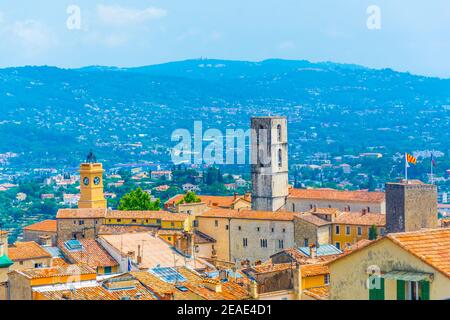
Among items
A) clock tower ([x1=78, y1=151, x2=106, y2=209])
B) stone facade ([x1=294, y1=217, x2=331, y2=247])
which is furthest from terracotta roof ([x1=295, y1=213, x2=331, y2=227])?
clock tower ([x1=78, y1=151, x2=106, y2=209])

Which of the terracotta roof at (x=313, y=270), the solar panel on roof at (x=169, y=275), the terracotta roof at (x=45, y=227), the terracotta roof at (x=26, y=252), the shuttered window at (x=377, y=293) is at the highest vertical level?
the shuttered window at (x=377, y=293)

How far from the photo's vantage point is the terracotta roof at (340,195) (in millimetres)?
59541

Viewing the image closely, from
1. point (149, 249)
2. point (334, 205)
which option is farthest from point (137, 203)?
point (149, 249)

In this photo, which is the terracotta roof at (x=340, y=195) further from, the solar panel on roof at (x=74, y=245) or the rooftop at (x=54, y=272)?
the rooftop at (x=54, y=272)

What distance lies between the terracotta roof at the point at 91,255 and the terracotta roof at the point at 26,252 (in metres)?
0.88

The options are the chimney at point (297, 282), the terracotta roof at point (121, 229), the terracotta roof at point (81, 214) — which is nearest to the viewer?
the chimney at point (297, 282)

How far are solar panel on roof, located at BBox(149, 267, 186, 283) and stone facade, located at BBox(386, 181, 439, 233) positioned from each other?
16291mm

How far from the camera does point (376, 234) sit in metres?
50.4

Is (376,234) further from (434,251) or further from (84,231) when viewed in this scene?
(434,251)

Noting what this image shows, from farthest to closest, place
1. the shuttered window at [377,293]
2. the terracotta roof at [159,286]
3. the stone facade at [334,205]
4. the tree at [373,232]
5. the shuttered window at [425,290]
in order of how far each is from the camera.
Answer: the stone facade at [334,205]
the tree at [373,232]
the terracotta roof at [159,286]
the shuttered window at [377,293]
the shuttered window at [425,290]

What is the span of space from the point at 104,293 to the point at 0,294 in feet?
10.1

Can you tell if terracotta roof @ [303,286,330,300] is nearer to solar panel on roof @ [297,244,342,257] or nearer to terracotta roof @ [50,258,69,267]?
solar panel on roof @ [297,244,342,257]

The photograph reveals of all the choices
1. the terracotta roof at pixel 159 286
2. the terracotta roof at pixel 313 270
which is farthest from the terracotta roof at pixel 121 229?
the terracotta roof at pixel 313 270

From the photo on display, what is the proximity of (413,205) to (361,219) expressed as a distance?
6.76m
